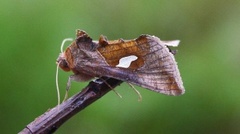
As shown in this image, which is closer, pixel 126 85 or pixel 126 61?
pixel 126 61

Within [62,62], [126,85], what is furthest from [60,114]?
[126,85]

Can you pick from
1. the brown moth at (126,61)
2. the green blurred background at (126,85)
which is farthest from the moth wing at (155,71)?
the green blurred background at (126,85)

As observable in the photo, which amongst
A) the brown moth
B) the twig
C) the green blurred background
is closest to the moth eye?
the brown moth

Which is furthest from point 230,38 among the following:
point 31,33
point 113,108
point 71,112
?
point 71,112

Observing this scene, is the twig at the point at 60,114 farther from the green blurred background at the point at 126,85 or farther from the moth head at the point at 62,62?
the green blurred background at the point at 126,85

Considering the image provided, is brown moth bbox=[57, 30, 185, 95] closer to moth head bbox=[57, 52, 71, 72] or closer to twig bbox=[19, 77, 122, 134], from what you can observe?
moth head bbox=[57, 52, 71, 72]

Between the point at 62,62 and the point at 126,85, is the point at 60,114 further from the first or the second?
the point at 126,85

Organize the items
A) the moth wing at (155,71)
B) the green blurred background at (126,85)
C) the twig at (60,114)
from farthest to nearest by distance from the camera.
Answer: the green blurred background at (126,85), the moth wing at (155,71), the twig at (60,114)

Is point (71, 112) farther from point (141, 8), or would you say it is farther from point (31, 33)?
A: point (141, 8)
